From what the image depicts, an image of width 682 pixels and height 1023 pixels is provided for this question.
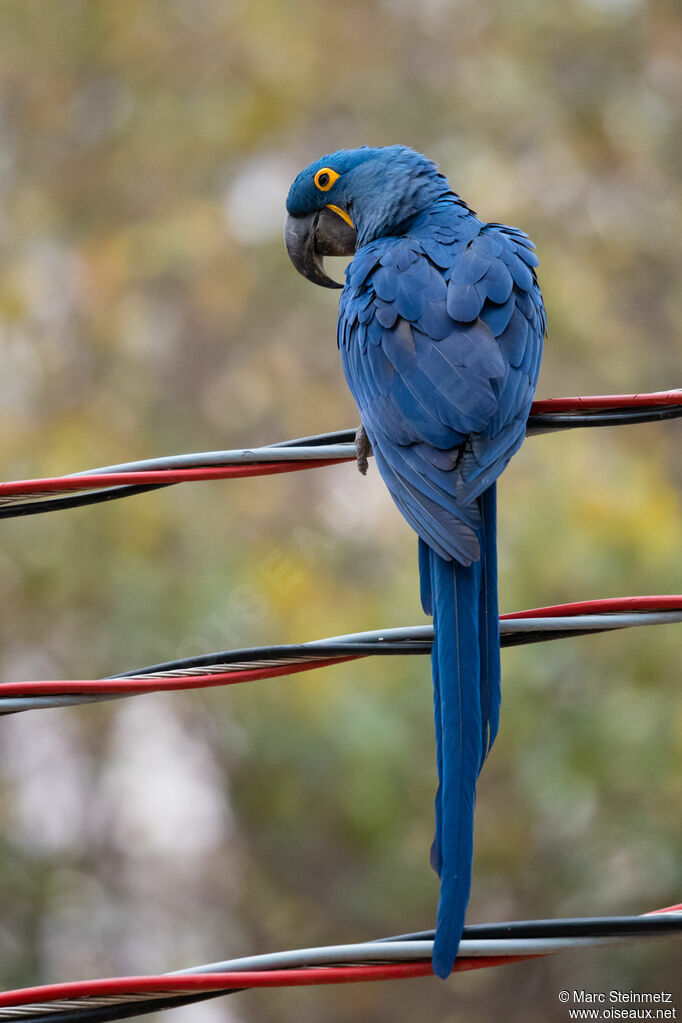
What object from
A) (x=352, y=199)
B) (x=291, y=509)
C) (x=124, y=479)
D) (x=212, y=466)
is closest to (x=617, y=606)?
(x=212, y=466)

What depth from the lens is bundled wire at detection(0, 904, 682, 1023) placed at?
1.57 meters

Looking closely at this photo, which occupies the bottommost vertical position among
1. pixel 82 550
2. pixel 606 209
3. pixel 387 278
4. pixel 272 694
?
pixel 272 694

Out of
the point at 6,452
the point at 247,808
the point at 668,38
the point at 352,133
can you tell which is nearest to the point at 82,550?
the point at 6,452

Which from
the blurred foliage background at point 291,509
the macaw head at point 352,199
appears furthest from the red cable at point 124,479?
the blurred foliage background at point 291,509

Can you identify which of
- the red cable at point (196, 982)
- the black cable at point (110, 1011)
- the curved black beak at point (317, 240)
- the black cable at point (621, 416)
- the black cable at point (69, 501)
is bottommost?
the black cable at point (110, 1011)

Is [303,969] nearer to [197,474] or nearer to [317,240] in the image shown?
[197,474]

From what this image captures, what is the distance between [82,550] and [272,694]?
1.31m

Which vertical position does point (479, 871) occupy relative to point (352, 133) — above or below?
below

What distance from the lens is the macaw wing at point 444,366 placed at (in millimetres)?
2226

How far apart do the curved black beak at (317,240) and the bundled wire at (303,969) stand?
257 cm

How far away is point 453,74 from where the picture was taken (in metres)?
7.59

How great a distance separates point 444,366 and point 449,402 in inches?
5.2

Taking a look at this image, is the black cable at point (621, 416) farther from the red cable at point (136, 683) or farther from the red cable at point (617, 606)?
the red cable at point (136, 683)

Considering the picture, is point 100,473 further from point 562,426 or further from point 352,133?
point 352,133
